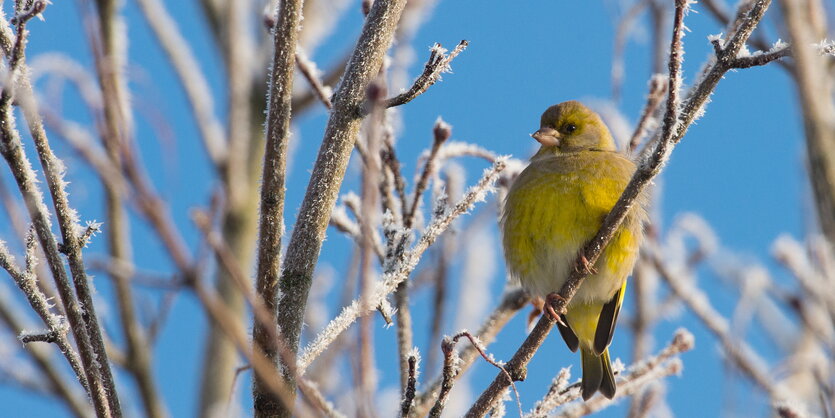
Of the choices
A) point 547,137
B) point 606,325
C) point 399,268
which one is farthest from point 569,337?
point 399,268

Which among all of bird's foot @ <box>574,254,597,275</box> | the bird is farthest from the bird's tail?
bird's foot @ <box>574,254,597,275</box>

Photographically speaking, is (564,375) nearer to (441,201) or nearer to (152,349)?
(441,201)

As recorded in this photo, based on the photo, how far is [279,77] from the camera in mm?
2145

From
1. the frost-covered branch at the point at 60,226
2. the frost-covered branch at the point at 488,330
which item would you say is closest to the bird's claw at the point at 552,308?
the frost-covered branch at the point at 488,330

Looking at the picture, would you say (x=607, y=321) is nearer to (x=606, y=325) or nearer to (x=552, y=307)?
(x=606, y=325)

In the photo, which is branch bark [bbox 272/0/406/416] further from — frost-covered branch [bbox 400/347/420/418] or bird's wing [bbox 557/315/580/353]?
bird's wing [bbox 557/315/580/353]

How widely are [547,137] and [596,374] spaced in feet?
4.06

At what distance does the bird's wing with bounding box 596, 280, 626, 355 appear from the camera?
416cm

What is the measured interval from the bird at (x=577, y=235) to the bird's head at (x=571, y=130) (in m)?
0.01

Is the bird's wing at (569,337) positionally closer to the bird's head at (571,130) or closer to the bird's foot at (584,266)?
the bird's head at (571,130)

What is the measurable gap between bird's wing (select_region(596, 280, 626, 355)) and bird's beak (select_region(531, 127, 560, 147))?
793mm

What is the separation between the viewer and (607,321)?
13.8 feet

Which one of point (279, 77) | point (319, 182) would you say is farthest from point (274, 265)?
point (279, 77)

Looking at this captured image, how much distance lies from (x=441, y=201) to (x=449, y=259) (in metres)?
0.98
